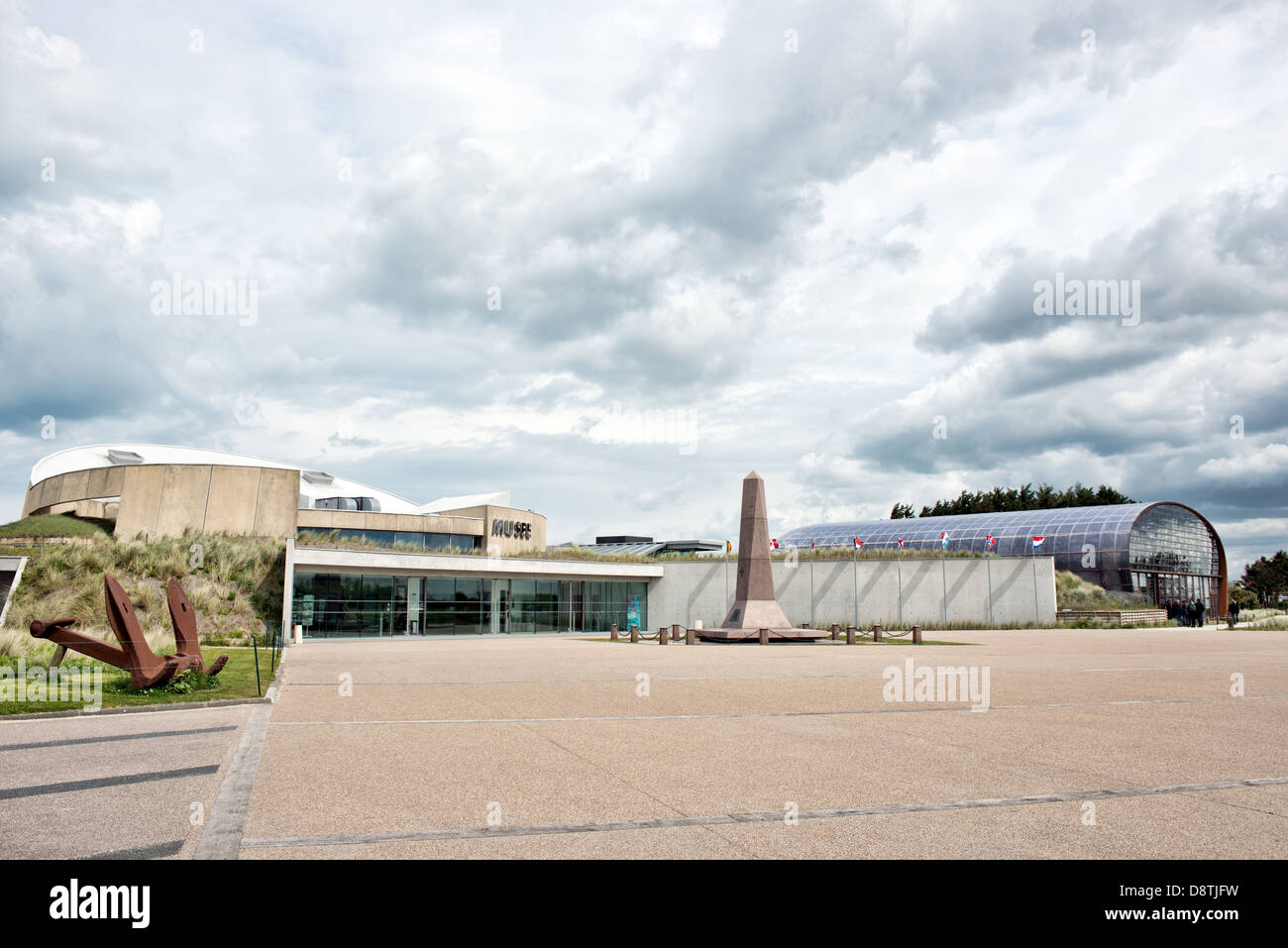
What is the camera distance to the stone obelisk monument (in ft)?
104

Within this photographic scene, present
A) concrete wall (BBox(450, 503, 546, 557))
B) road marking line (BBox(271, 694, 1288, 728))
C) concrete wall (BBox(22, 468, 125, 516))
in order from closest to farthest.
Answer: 1. road marking line (BBox(271, 694, 1288, 728))
2. concrete wall (BBox(22, 468, 125, 516))
3. concrete wall (BBox(450, 503, 546, 557))

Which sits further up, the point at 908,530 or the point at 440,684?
the point at 908,530

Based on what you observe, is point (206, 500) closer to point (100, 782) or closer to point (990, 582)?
point (990, 582)

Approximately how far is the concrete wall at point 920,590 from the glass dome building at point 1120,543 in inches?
570

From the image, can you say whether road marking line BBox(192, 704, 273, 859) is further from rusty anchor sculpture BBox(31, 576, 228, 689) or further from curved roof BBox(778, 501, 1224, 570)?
curved roof BBox(778, 501, 1224, 570)

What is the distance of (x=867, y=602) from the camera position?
138ft

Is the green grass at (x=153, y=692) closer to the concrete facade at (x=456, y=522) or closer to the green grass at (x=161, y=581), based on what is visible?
the green grass at (x=161, y=581)

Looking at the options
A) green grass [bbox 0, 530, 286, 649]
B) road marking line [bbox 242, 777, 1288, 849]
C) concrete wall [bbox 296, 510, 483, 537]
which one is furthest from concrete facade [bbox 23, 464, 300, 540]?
road marking line [bbox 242, 777, 1288, 849]

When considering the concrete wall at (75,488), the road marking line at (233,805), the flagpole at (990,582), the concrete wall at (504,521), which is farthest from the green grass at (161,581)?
the flagpole at (990,582)

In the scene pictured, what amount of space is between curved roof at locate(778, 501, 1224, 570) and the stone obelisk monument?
86.6 feet

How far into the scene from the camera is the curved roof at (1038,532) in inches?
2223
